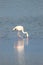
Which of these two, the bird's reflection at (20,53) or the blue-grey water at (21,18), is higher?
the blue-grey water at (21,18)

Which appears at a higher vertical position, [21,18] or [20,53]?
[21,18]

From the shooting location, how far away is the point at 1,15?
677cm

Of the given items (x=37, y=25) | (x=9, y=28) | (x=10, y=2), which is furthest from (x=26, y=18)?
(x=10, y=2)

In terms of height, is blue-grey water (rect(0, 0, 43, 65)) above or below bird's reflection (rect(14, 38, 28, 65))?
above

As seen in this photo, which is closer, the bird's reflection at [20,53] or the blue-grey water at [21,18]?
the bird's reflection at [20,53]

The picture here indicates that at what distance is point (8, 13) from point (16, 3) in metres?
0.52

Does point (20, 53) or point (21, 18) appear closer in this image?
point (20, 53)

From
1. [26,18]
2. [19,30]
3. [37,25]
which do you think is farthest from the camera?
[26,18]

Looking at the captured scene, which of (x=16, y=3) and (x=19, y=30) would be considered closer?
(x=19, y=30)

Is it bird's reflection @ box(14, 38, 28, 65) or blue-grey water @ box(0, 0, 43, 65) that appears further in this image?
blue-grey water @ box(0, 0, 43, 65)

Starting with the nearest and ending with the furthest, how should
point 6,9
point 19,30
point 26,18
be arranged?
point 19,30 → point 26,18 → point 6,9

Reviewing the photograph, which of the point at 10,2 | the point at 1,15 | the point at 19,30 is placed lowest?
the point at 19,30

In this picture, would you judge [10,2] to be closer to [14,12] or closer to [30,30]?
[14,12]

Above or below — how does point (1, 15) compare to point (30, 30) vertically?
above
